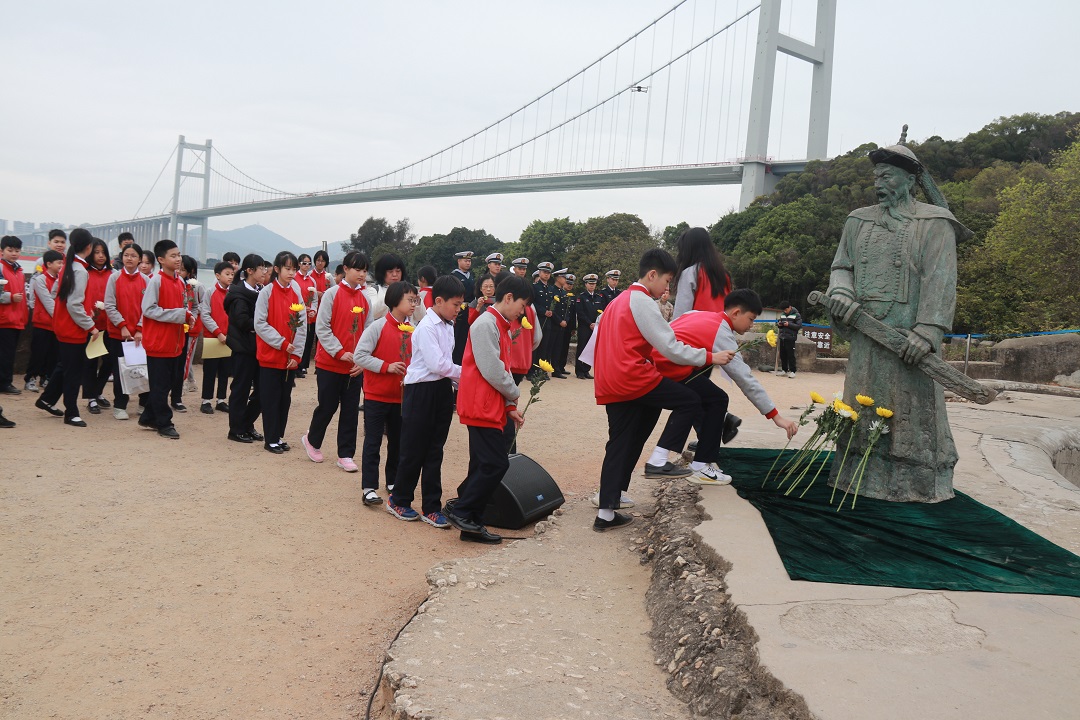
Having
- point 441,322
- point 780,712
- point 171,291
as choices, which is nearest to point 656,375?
point 441,322

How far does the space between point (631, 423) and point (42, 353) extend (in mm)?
6259

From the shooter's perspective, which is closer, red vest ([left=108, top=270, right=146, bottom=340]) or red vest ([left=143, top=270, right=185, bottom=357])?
Answer: red vest ([left=143, top=270, right=185, bottom=357])

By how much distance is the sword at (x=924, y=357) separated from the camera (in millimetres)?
4250

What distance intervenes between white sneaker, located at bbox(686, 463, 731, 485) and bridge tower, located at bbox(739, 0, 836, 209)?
98.5 ft

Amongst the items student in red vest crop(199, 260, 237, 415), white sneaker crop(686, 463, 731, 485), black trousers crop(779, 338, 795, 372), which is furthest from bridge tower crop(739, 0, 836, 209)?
white sneaker crop(686, 463, 731, 485)

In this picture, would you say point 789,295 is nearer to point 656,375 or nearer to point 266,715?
point 656,375

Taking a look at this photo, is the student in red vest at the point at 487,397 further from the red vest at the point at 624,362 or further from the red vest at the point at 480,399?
the red vest at the point at 624,362

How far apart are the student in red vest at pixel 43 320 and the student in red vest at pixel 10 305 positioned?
6.0 inches

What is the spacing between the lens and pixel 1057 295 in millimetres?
15578

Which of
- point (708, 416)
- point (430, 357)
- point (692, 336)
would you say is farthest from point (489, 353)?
point (708, 416)

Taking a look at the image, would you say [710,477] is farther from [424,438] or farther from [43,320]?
[43,320]

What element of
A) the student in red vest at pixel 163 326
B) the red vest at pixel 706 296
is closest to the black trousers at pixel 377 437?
the red vest at pixel 706 296

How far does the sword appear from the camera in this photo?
425 centimetres

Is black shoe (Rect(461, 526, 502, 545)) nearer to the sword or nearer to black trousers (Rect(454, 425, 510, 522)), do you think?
black trousers (Rect(454, 425, 510, 522))
